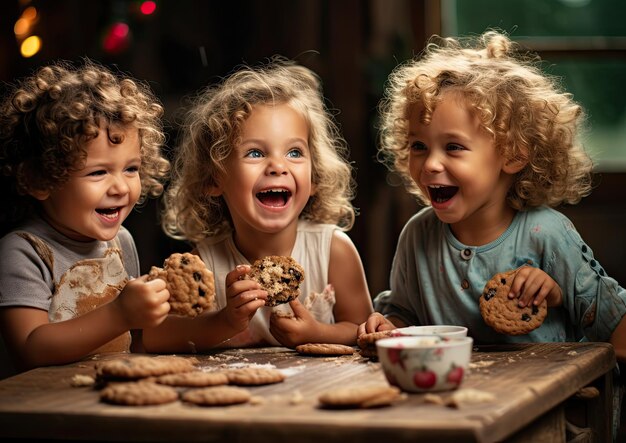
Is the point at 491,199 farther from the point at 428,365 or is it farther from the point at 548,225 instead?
the point at 428,365

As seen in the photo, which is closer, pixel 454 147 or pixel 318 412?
pixel 318 412

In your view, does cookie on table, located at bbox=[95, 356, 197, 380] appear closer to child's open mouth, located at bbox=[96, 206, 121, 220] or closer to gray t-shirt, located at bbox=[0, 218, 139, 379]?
gray t-shirt, located at bbox=[0, 218, 139, 379]

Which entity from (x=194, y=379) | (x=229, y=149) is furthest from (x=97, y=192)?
(x=194, y=379)

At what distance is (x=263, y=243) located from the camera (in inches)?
93.6

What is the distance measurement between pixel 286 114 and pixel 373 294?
140 centimetres

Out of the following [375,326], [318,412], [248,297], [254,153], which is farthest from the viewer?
[254,153]

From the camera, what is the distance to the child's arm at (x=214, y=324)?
1.99m

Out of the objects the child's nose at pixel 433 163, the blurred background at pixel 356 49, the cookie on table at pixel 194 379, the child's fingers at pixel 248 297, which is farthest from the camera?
the blurred background at pixel 356 49

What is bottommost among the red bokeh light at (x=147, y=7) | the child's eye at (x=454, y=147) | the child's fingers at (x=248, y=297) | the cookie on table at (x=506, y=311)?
the cookie on table at (x=506, y=311)

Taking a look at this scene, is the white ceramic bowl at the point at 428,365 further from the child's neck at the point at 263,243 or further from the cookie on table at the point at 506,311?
the child's neck at the point at 263,243

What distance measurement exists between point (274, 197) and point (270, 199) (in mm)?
19

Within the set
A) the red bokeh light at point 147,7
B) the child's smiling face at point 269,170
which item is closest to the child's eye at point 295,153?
the child's smiling face at point 269,170

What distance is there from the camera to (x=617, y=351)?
2131mm

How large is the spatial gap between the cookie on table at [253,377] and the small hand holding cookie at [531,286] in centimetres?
63
